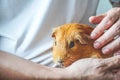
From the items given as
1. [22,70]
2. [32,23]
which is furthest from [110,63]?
[32,23]

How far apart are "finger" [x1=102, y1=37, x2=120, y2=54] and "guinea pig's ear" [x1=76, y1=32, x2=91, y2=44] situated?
6cm

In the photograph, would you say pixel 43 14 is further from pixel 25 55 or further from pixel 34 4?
pixel 25 55

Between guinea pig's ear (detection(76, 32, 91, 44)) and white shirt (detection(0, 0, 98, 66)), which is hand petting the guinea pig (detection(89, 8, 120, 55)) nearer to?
guinea pig's ear (detection(76, 32, 91, 44))

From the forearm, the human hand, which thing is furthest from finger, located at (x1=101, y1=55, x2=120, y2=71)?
the forearm

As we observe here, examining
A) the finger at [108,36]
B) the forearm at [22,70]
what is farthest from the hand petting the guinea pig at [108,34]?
the forearm at [22,70]

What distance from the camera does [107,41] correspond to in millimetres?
875

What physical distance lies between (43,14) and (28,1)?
0.08 m

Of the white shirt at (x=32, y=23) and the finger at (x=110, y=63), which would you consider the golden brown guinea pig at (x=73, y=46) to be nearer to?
the finger at (x=110, y=63)

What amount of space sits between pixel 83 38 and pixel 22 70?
19 centimetres

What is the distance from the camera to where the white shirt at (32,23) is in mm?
1049

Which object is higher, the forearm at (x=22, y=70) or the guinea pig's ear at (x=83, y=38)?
the guinea pig's ear at (x=83, y=38)

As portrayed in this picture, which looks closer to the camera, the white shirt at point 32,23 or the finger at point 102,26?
the finger at point 102,26

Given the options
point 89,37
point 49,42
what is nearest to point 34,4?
point 49,42

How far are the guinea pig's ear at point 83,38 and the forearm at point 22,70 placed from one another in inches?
3.9
